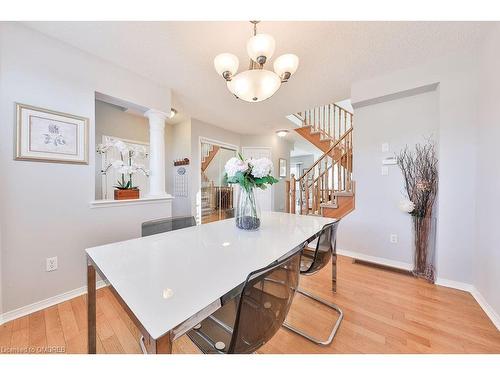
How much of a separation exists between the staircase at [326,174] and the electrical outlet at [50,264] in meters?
3.14

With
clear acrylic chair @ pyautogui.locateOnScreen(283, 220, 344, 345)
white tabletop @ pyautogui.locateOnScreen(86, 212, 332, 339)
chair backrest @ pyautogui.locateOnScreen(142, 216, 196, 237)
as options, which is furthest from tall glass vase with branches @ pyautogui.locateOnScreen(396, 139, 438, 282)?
chair backrest @ pyautogui.locateOnScreen(142, 216, 196, 237)

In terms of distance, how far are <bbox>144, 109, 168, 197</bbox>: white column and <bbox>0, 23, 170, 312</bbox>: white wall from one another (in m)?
0.46

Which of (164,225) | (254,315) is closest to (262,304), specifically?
(254,315)

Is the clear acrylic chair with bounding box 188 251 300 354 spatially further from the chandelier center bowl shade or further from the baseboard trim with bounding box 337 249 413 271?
the baseboard trim with bounding box 337 249 413 271

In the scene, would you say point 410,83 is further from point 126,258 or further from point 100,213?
point 100,213

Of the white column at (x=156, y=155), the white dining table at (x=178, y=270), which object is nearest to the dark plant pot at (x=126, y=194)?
the white column at (x=156, y=155)

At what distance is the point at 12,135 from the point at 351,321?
295 centimetres

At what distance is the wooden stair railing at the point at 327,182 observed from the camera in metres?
3.18

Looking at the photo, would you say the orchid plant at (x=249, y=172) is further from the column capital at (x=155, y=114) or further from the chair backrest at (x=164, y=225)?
the column capital at (x=155, y=114)

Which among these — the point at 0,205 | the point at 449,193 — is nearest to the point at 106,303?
the point at 0,205

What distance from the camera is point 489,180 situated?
1542 mm

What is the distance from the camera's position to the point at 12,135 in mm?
1458

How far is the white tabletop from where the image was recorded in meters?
0.55
